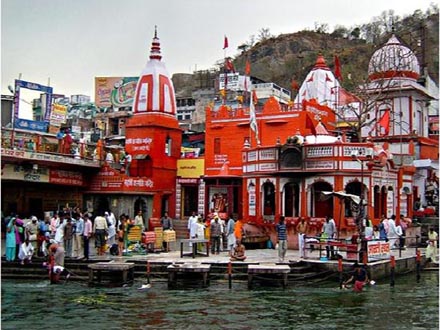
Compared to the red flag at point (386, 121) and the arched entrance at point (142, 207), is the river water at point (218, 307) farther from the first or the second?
the red flag at point (386, 121)

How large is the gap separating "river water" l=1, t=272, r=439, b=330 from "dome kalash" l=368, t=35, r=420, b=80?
2215cm

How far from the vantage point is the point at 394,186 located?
27469 mm

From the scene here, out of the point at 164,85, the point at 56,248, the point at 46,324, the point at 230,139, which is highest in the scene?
the point at 164,85

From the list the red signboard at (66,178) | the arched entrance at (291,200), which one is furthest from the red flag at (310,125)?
the red signboard at (66,178)

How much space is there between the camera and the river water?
12.8 m

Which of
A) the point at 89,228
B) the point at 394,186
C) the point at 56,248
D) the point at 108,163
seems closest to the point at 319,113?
the point at 394,186

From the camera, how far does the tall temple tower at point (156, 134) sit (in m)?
34.6

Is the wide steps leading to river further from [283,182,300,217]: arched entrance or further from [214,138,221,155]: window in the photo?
[214,138,221,155]: window

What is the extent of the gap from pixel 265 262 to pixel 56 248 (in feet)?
21.1

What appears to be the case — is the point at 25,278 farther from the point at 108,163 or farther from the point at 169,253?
the point at 108,163

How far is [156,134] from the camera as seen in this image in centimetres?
3491

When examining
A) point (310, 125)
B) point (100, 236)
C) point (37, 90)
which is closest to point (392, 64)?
point (310, 125)

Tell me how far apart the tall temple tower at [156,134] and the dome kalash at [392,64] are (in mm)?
13138

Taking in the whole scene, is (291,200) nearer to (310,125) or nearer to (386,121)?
(310,125)
